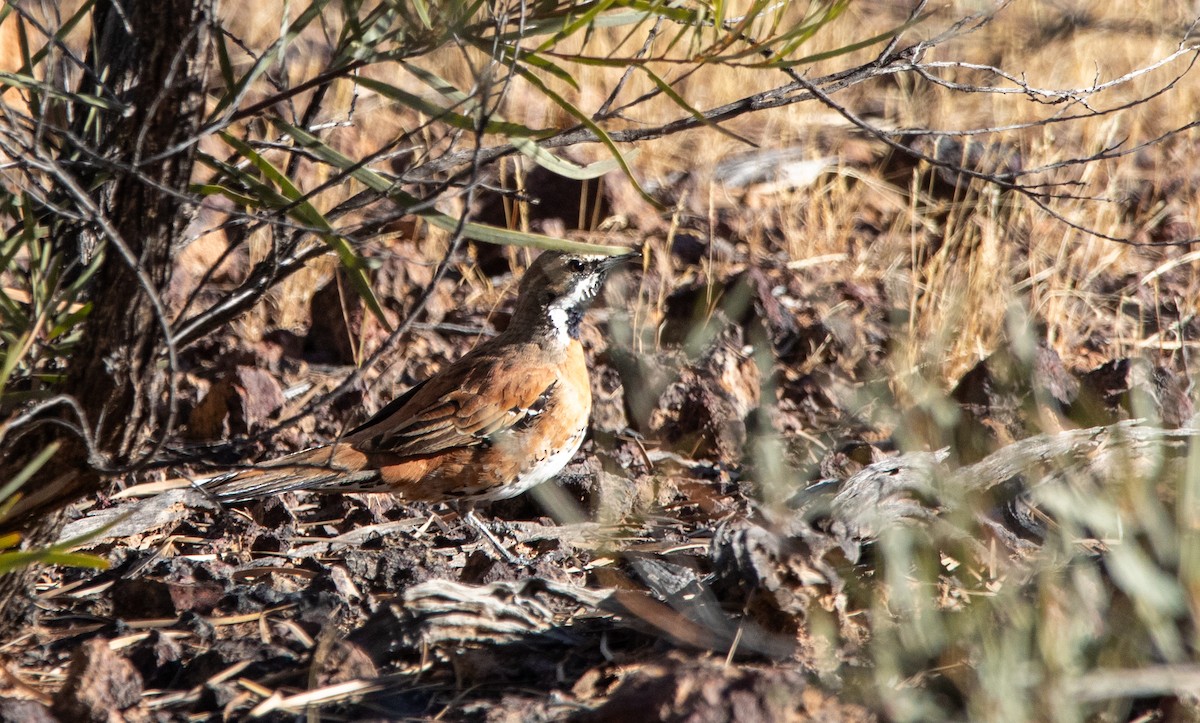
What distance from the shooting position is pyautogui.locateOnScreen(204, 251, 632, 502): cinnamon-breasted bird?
5.38 metres

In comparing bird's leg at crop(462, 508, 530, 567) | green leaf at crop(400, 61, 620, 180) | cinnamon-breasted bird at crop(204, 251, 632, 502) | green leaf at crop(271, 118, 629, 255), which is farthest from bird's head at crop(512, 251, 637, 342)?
green leaf at crop(400, 61, 620, 180)

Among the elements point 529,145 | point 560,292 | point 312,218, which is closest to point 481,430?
point 560,292

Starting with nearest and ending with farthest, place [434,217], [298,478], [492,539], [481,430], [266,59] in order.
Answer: [266,59] → [434,217] → [298,478] → [492,539] → [481,430]

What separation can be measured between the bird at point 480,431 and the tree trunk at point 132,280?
145cm

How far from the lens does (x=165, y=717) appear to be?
350 cm

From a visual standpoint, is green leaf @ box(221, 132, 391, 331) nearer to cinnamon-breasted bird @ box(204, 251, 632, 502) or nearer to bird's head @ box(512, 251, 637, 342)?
cinnamon-breasted bird @ box(204, 251, 632, 502)

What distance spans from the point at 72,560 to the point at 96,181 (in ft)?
4.71

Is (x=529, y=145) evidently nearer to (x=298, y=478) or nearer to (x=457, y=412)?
(x=298, y=478)

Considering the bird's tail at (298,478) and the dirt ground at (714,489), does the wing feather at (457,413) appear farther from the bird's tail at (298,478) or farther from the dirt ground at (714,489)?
the dirt ground at (714,489)

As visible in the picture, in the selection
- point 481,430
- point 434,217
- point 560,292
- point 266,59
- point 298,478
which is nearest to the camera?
point 266,59

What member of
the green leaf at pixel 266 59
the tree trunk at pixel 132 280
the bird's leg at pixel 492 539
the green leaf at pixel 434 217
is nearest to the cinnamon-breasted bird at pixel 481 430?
the bird's leg at pixel 492 539

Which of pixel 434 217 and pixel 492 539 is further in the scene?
pixel 492 539

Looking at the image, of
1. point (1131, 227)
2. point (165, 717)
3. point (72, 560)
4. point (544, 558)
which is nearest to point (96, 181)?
point (72, 560)

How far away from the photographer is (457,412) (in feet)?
18.3
